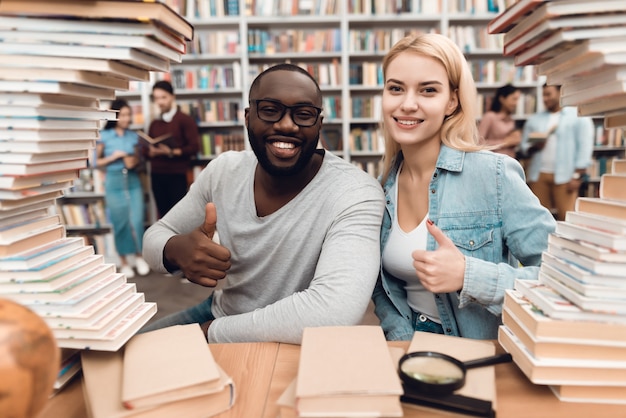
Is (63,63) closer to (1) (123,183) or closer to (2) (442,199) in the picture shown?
(2) (442,199)

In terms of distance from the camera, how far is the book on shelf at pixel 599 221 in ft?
2.43

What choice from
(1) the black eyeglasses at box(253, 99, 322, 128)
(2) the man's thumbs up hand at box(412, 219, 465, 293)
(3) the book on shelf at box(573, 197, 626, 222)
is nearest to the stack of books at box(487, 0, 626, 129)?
(3) the book on shelf at box(573, 197, 626, 222)

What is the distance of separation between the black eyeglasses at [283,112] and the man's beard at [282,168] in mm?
57

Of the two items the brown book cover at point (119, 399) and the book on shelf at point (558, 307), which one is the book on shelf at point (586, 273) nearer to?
the book on shelf at point (558, 307)

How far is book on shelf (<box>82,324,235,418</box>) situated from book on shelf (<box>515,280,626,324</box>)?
1.80ft

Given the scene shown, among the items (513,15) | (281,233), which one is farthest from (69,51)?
(513,15)

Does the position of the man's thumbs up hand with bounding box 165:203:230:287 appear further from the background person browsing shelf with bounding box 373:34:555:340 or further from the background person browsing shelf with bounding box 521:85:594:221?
the background person browsing shelf with bounding box 521:85:594:221

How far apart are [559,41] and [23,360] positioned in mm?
888

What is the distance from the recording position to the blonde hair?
48.8 inches

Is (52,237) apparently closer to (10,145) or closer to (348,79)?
(10,145)

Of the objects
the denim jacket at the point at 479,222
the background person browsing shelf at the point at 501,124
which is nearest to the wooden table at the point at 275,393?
the denim jacket at the point at 479,222

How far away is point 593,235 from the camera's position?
2.55 ft

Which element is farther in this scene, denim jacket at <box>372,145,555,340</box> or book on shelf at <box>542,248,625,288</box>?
denim jacket at <box>372,145,555,340</box>

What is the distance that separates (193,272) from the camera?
45.4 inches
